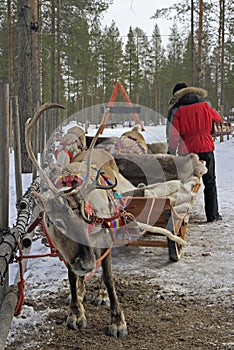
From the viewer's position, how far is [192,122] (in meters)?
6.65

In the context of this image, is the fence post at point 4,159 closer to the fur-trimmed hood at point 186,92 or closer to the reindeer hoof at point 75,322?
the reindeer hoof at point 75,322

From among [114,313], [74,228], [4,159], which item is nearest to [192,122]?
[4,159]

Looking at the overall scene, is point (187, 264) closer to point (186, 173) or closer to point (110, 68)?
point (186, 173)

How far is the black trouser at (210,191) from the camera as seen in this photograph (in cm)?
673

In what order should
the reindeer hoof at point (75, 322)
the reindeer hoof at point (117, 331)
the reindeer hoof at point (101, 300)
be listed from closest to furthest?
the reindeer hoof at point (117, 331)
the reindeer hoof at point (75, 322)
the reindeer hoof at point (101, 300)

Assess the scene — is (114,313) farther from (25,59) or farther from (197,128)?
(25,59)

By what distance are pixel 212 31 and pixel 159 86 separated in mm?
33789

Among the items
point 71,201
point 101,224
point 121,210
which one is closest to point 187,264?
point 121,210

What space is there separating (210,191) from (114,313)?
3766 mm

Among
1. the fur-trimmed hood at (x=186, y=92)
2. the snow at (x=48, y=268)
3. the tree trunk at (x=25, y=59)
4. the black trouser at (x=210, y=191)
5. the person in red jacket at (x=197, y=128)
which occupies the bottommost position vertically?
the snow at (x=48, y=268)

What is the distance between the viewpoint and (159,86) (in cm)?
5822

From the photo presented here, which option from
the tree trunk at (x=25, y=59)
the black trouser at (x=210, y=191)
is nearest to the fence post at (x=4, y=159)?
the black trouser at (x=210, y=191)

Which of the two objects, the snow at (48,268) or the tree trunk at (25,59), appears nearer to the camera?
the snow at (48,268)

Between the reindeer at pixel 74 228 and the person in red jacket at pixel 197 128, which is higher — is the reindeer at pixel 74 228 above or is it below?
below
